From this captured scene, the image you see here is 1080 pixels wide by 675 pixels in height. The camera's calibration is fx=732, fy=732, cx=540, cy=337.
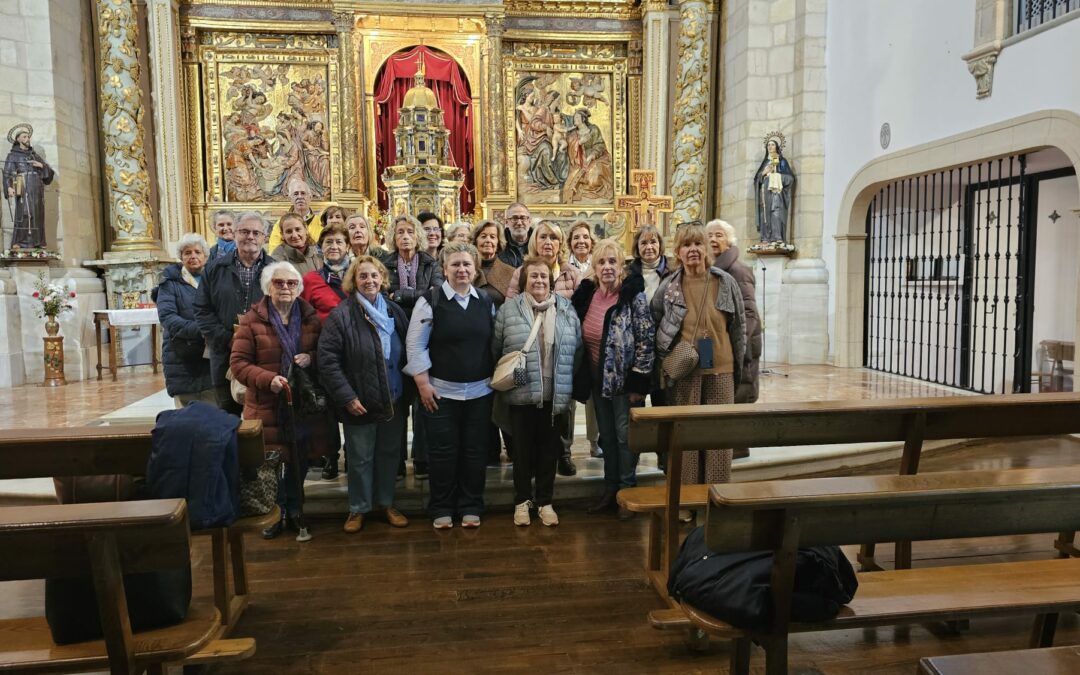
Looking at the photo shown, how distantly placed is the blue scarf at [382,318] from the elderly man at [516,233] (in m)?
0.93

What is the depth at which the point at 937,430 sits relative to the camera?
310 centimetres

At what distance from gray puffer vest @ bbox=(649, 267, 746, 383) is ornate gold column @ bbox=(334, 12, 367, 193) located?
357 inches

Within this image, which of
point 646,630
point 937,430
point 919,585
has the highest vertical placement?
point 937,430

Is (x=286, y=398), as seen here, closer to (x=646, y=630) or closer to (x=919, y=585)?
(x=646, y=630)

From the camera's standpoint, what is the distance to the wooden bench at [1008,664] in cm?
143

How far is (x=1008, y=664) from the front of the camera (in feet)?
Answer: 4.81

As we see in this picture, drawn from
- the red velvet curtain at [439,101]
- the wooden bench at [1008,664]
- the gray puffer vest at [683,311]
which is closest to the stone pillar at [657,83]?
the red velvet curtain at [439,101]

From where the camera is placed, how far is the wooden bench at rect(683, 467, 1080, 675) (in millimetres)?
1803

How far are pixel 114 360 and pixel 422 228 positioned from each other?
6.08 meters

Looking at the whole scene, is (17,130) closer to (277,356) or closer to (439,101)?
(439,101)

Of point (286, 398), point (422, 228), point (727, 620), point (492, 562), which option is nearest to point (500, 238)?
point (422, 228)

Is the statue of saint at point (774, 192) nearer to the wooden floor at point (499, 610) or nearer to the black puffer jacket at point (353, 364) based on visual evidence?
the wooden floor at point (499, 610)

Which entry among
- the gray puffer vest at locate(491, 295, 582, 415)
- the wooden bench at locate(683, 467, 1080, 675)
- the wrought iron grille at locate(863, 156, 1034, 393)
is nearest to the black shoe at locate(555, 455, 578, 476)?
the gray puffer vest at locate(491, 295, 582, 415)

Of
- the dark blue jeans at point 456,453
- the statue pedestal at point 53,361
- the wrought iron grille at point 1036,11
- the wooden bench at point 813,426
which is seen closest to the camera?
the wooden bench at point 813,426
